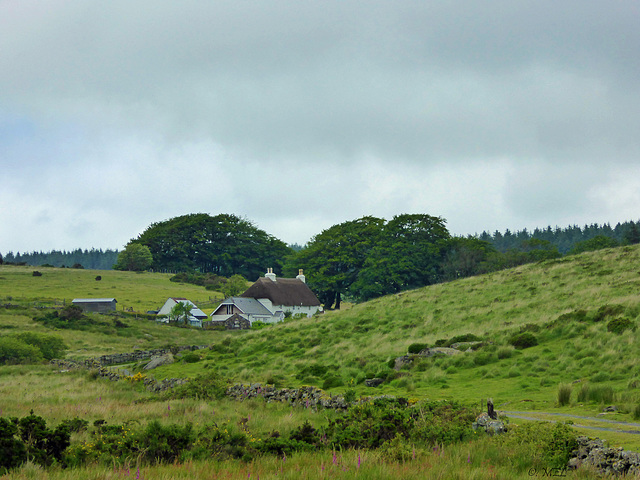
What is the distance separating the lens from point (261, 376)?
87.4ft

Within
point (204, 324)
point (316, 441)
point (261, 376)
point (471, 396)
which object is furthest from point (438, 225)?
point (316, 441)

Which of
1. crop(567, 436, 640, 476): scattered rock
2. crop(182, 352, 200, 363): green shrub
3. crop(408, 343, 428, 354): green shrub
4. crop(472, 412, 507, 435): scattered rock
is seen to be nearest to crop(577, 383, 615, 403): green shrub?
crop(472, 412, 507, 435): scattered rock

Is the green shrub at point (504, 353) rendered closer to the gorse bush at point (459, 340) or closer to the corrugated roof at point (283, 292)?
the gorse bush at point (459, 340)

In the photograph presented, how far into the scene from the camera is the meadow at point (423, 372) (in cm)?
855

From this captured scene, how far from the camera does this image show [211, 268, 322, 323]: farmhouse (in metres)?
78.4

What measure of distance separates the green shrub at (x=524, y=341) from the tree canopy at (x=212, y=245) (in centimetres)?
11706

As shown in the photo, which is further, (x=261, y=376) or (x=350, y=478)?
(x=261, y=376)

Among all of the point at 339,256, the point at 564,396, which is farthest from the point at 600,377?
the point at 339,256

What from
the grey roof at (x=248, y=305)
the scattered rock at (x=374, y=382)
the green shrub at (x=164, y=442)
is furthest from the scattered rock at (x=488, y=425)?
the grey roof at (x=248, y=305)

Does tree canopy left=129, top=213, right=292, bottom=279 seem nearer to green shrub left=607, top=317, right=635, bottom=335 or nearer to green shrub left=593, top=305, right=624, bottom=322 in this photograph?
green shrub left=593, top=305, right=624, bottom=322

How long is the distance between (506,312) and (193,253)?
397 ft

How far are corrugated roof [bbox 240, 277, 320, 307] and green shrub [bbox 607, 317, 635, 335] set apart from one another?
209 feet

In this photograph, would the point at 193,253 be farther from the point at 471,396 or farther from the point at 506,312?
the point at 471,396

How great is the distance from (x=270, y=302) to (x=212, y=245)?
65118 mm
